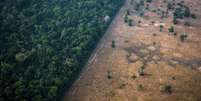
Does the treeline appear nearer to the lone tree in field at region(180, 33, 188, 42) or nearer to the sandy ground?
the sandy ground

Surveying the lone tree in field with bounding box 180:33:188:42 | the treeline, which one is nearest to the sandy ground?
the lone tree in field with bounding box 180:33:188:42

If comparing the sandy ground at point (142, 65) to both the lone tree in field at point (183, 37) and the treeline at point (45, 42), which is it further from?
the treeline at point (45, 42)

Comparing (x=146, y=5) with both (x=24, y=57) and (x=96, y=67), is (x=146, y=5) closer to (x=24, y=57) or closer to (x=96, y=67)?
(x=96, y=67)

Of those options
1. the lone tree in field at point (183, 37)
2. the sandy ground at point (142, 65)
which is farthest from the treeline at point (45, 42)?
the lone tree in field at point (183, 37)

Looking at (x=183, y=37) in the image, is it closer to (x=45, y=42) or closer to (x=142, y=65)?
(x=142, y=65)

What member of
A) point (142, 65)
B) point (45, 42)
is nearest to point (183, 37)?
point (142, 65)
